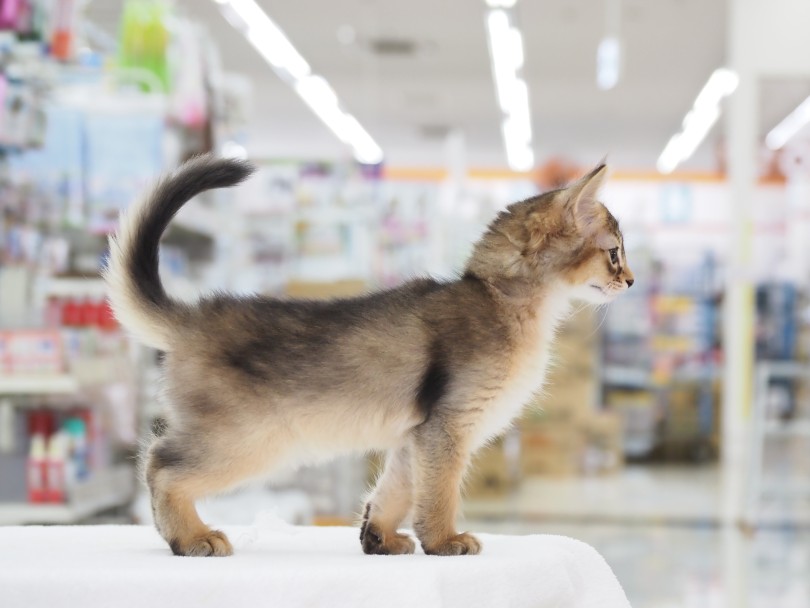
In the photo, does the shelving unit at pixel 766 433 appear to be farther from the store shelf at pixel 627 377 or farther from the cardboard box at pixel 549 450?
the store shelf at pixel 627 377

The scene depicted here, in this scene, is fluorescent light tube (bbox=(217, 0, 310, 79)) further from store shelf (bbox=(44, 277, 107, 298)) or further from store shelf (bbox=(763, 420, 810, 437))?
store shelf (bbox=(44, 277, 107, 298))

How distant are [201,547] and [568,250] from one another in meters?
0.61

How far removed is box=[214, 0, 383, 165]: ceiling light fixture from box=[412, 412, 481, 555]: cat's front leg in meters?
5.92

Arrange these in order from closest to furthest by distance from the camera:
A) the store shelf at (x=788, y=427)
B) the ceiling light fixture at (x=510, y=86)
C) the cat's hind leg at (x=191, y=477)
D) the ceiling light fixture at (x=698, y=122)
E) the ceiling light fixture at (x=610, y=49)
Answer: the cat's hind leg at (x=191, y=477) < the store shelf at (x=788, y=427) < the ceiling light fixture at (x=610, y=49) < the ceiling light fixture at (x=510, y=86) < the ceiling light fixture at (x=698, y=122)

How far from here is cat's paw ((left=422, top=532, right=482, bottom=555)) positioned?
1296mm

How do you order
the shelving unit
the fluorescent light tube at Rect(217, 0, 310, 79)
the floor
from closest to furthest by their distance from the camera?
the floor < the shelving unit < the fluorescent light tube at Rect(217, 0, 310, 79)

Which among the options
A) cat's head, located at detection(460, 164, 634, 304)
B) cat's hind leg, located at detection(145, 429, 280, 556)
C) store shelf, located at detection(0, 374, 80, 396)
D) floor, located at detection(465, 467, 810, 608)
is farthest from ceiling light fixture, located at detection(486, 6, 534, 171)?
cat's hind leg, located at detection(145, 429, 280, 556)

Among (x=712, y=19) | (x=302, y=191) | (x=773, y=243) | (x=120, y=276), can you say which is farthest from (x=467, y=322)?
(x=712, y=19)

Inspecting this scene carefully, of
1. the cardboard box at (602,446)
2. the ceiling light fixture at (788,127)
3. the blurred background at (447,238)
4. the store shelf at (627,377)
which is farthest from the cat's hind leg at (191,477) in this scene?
the store shelf at (627,377)

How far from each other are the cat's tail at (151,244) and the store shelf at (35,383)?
1.76 m

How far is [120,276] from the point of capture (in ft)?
4.33

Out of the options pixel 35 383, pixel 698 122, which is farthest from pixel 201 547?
pixel 698 122

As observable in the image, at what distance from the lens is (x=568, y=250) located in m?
1.32

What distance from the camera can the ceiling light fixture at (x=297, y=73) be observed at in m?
9.82
